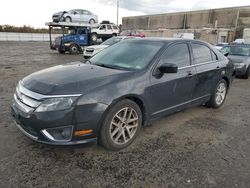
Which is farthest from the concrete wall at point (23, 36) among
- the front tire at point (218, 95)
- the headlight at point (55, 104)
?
the headlight at point (55, 104)

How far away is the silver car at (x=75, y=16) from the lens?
19.7 m

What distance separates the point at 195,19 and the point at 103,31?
29966 millimetres

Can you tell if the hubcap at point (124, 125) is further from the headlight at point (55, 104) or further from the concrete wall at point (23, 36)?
the concrete wall at point (23, 36)

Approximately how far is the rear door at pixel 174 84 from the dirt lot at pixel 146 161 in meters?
0.47

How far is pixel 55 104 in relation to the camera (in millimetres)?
2438

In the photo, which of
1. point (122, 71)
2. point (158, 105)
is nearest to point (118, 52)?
point (122, 71)

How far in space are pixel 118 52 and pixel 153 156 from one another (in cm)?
190

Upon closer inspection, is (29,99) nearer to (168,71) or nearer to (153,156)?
(153,156)

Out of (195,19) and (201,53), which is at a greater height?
(195,19)

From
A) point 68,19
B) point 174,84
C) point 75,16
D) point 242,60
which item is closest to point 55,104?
point 174,84

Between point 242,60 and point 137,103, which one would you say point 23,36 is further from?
point 137,103

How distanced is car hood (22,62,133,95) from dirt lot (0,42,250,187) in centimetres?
76

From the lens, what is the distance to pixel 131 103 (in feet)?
9.66

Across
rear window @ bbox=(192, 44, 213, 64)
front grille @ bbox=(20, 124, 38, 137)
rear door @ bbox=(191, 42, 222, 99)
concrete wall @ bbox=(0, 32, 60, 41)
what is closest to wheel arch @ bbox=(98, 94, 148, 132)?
front grille @ bbox=(20, 124, 38, 137)
